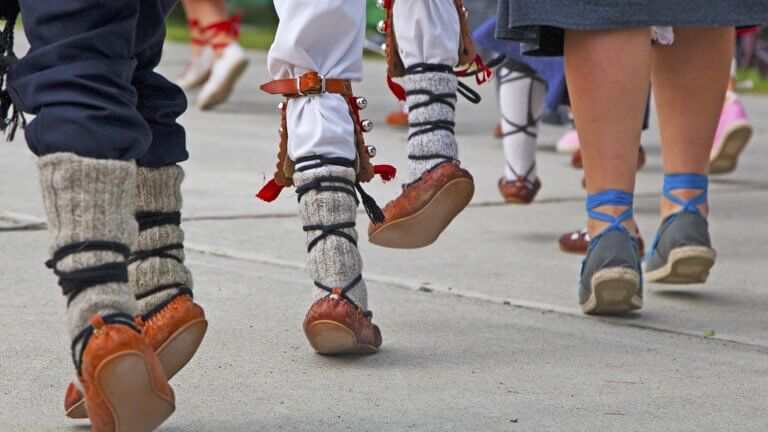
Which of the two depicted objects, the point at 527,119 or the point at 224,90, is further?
the point at 224,90

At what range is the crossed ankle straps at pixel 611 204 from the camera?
245 cm

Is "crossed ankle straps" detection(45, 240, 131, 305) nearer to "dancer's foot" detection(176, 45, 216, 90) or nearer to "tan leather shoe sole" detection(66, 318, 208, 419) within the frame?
"tan leather shoe sole" detection(66, 318, 208, 419)

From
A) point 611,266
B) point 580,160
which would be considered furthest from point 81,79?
point 580,160

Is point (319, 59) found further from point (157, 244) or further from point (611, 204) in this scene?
point (611, 204)

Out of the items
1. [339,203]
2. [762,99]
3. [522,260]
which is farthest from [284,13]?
[762,99]

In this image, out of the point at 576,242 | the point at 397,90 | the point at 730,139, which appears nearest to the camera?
the point at 397,90

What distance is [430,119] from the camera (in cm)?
239

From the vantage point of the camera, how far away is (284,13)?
2119 mm

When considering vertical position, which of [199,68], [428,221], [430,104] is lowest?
[428,221]

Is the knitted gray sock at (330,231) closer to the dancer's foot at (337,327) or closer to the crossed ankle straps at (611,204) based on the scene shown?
the dancer's foot at (337,327)

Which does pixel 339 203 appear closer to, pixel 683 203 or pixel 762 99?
pixel 683 203

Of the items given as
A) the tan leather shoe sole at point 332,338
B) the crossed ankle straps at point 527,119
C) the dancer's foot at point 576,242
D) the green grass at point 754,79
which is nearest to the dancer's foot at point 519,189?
the crossed ankle straps at point 527,119

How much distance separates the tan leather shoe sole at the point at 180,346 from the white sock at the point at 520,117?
1.88m

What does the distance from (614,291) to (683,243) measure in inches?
11.8
